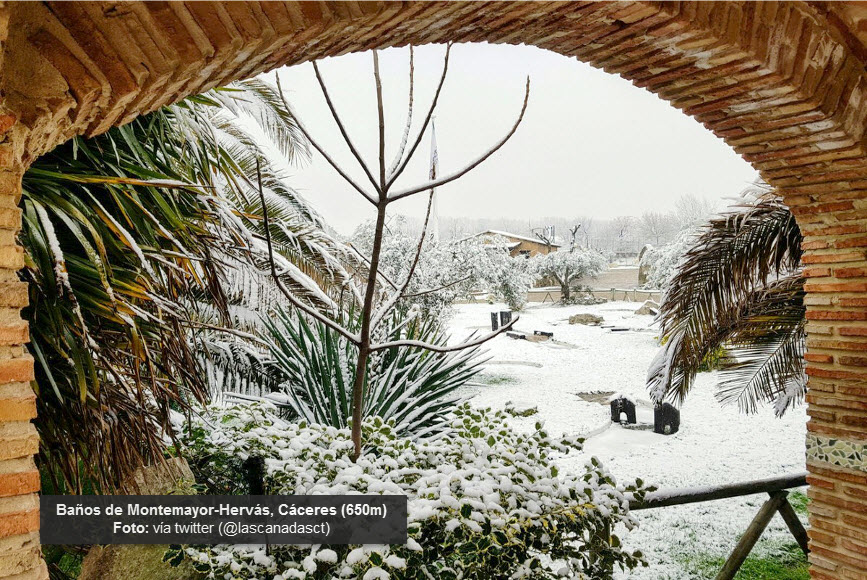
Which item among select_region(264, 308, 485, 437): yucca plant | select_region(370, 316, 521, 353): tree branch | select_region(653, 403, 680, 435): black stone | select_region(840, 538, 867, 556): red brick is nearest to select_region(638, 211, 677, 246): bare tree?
select_region(653, 403, 680, 435): black stone

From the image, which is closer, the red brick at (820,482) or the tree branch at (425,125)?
the tree branch at (425,125)

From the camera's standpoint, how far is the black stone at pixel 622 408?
7.60 m

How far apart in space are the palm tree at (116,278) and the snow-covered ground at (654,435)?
5.02 ft

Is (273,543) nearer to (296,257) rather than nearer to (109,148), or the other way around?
(109,148)

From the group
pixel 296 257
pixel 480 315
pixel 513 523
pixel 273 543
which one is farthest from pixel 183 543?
pixel 480 315

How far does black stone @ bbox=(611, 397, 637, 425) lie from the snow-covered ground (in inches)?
7.1

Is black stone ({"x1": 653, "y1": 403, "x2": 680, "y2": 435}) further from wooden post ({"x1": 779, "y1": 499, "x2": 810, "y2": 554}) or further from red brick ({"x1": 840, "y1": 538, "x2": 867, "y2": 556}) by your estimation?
red brick ({"x1": 840, "y1": 538, "x2": 867, "y2": 556})

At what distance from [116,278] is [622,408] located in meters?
7.12

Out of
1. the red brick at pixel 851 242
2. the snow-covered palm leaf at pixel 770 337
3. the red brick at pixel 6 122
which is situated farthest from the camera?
the snow-covered palm leaf at pixel 770 337

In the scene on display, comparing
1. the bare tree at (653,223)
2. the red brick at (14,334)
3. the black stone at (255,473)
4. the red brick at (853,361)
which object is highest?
the bare tree at (653,223)

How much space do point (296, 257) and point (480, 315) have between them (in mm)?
13230

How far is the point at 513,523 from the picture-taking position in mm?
1719

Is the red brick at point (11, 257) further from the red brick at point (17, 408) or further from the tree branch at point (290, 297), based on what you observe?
the tree branch at point (290, 297)

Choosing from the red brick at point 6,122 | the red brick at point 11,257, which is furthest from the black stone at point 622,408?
the red brick at point 6,122
